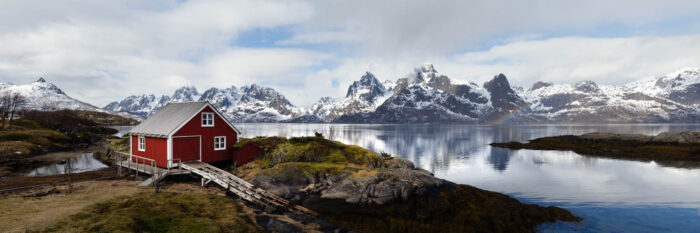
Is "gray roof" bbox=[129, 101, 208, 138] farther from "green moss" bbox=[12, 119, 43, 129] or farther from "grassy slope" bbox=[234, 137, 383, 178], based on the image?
"green moss" bbox=[12, 119, 43, 129]

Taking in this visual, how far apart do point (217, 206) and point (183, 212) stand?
2.41 m

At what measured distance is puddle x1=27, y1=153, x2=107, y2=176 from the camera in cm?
3559

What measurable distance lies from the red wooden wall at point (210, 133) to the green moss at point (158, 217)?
11.1m

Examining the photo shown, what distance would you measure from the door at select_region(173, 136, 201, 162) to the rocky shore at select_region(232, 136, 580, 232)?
4400 millimetres

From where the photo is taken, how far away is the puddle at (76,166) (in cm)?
3559

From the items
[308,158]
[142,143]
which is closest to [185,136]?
[142,143]

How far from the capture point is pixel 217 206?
65.0 feet

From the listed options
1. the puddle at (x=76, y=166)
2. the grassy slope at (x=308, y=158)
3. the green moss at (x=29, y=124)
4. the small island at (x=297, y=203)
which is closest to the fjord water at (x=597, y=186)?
the small island at (x=297, y=203)

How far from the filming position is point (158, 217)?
16.4 metres


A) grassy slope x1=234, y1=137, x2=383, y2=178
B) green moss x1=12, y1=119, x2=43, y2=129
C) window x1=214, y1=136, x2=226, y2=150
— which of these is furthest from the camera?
green moss x1=12, y1=119, x2=43, y2=129

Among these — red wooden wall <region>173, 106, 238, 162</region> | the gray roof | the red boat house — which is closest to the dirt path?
the red boat house

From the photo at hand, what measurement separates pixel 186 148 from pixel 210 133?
2.73 m

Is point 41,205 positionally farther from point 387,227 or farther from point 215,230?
point 387,227

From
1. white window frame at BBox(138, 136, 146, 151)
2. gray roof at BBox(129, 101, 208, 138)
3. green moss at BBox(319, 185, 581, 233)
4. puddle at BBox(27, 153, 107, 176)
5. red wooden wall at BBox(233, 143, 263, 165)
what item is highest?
gray roof at BBox(129, 101, 208, 138)
